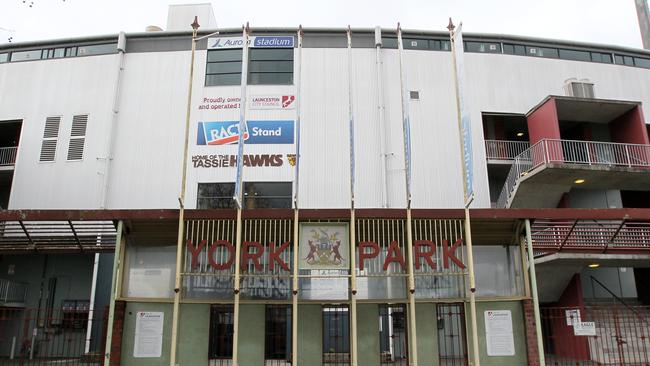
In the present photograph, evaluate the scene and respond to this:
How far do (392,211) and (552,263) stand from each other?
380 inches

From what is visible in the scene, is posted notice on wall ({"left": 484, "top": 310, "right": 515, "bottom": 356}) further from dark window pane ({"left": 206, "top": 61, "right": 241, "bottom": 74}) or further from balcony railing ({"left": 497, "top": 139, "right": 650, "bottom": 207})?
dark window pane ({"left": 206, "top": 61, "right": 241, "bottom": 74})

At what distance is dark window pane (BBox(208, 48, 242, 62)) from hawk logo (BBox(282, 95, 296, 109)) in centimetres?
297

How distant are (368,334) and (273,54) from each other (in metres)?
14.8

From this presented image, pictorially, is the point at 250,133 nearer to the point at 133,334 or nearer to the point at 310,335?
the point at 133,334

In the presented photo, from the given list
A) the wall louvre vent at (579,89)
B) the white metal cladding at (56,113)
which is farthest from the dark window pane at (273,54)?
the wall louvre vent at (579,89)

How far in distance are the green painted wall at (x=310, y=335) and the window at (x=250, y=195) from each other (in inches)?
357

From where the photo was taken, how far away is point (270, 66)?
75.2 ft

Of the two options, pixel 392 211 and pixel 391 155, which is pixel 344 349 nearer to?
pixel 392 211

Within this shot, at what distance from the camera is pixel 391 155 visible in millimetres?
21406

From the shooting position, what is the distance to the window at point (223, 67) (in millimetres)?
22625

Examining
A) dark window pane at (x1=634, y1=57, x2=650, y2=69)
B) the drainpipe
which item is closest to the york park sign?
the drainpipe

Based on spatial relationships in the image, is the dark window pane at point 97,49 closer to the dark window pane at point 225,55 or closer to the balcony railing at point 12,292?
the dark window pane at point 225,55

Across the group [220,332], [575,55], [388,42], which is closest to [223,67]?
[388,42]

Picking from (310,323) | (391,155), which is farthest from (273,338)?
(391,155)
